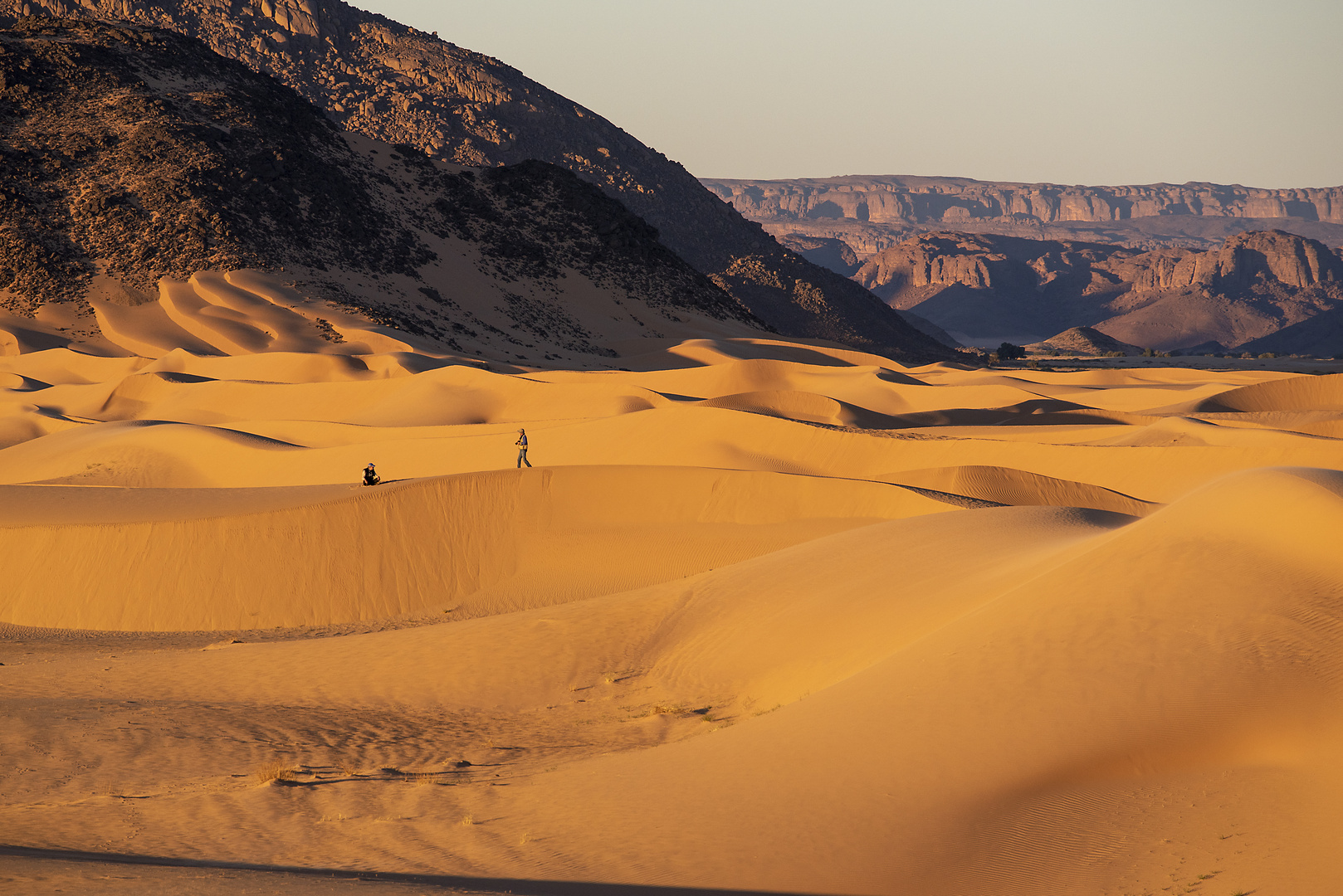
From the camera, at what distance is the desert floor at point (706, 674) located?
575 cm

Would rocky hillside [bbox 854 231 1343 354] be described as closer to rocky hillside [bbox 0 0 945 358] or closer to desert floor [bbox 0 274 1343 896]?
rocky hillside [bbox 0 0 945 358]

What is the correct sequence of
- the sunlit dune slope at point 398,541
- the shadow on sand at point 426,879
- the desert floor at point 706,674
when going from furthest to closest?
1. the sunlit dune slope at point 398,541
2. the desert floor at point 706,674
3. the shadow on sand at point 426,879

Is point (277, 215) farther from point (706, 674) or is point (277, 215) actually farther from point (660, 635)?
point (706, 674)

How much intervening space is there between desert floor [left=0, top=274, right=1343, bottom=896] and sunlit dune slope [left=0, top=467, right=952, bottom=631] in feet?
0.17

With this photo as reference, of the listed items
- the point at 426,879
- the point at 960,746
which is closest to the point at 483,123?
the point at 960,746

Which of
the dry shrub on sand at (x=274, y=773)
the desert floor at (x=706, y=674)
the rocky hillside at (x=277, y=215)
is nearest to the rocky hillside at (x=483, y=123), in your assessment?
the rocky hillside at (x=277, y=215)

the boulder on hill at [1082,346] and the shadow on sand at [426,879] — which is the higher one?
the boulder on hill at [1082,346]

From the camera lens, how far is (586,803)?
6.75 meters

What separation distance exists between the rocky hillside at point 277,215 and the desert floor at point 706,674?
35.6m

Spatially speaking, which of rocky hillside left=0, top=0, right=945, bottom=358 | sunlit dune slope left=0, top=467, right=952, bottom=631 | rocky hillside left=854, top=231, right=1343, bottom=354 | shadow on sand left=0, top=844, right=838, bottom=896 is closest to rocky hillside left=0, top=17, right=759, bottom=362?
rocky hillside left=0, top=0, right=945, bottom=358

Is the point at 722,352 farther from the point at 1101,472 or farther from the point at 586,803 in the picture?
the point at 586,803

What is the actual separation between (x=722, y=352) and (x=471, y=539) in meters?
Answer: 37.1

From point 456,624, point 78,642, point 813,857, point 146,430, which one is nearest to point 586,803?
point 813,857

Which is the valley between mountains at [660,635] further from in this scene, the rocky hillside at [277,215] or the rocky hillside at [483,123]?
the rocky hillside at [483,123]
